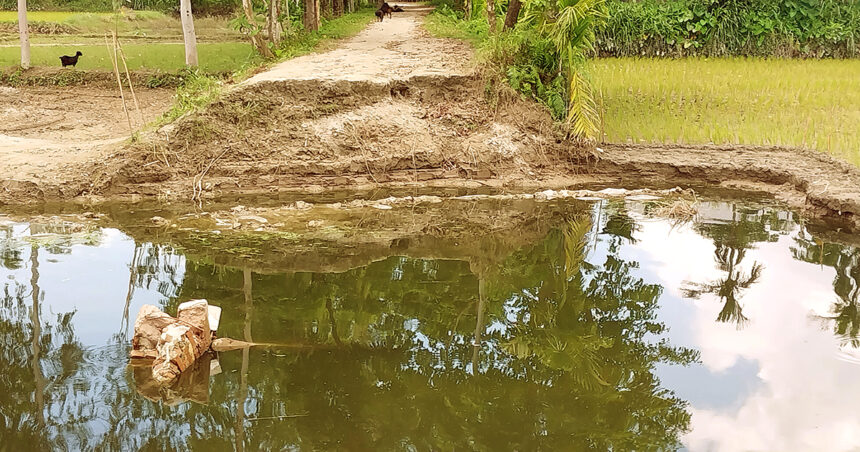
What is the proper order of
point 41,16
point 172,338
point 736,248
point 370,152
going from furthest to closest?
point 41,16 → point 370,152 → point 736,248 → point 172,338

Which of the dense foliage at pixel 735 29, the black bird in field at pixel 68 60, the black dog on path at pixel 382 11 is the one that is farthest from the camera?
the black dog on path at pixel 382 11

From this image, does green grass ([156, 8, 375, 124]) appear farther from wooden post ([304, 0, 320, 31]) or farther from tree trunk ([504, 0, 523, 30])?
tree trunk ([504, 0, 523, 30])

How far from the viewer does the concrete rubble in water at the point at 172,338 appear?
4289mm

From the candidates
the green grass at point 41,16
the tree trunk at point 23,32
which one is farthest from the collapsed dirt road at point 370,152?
the green grass at point 41,16

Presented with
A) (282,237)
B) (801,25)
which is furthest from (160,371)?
(801,25)

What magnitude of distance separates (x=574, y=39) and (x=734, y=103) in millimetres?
3591

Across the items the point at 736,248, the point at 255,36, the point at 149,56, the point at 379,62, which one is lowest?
the point at 736,248

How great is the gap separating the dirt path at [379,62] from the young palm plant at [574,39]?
1.23 metres

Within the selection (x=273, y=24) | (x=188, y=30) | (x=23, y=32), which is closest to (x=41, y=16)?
(x=23, y=32)

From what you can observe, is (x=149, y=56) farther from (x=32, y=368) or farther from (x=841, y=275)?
(x=841, y=275)

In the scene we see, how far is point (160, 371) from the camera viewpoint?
426 cm

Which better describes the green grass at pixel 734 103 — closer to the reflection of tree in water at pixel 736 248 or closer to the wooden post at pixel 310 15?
the reflection of tree in water at pixel 736 248

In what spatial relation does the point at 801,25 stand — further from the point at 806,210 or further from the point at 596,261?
the point at 596,261

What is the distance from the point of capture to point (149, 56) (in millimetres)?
17844
